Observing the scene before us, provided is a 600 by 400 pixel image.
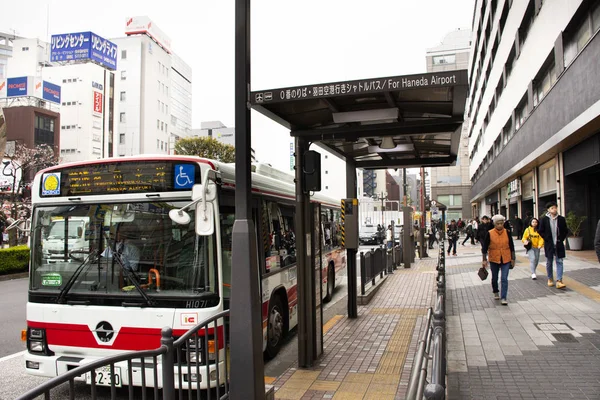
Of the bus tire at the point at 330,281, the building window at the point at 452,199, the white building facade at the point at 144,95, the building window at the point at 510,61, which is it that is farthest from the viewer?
the building window at the point at 452,199

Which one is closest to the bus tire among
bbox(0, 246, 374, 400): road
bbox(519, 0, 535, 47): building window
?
bbox(0, 246, 374, 400): road

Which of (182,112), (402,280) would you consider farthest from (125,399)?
(182,112)

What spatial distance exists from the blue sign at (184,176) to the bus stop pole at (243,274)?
117 centimetres

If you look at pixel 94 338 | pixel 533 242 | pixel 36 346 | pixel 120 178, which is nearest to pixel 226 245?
pixel 120 178

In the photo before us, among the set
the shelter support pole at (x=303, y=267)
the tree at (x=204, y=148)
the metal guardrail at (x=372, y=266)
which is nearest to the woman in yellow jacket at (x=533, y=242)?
the metal guardrail at (x=372, y=266)

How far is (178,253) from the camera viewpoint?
16.3ft

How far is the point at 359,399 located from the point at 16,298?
11.5m

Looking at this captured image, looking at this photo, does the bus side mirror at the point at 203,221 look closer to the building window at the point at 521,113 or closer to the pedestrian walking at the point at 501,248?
the pedestrian walking at the point at 501,248

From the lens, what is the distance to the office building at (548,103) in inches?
552

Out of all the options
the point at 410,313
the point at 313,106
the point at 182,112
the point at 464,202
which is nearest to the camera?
the point at 313,106

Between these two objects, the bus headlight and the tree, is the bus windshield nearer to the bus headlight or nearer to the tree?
the bus headlight

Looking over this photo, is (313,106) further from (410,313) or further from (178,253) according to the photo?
(410,313)

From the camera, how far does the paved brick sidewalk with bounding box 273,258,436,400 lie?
500cm

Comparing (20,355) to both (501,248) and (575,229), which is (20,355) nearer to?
(501,248)
